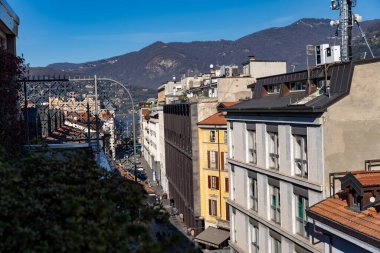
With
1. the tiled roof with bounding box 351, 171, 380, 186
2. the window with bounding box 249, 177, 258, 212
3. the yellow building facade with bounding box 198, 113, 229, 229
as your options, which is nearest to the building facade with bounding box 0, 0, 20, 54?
the tiled roof with bounding box 351, 171, 380, 186

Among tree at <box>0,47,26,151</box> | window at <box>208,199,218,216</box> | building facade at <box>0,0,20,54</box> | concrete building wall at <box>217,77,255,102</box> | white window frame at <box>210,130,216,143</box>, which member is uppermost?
building facade at <box>0,0,20,54</box>

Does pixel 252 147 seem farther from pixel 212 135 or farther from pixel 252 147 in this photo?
pixel 212 135

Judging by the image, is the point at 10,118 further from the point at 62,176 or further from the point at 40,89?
the point at 62,176

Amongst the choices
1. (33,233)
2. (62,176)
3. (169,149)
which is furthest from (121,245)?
(169,149)

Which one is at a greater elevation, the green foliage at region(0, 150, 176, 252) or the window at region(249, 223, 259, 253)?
the green foliage at region(0, 150, 176, 252)

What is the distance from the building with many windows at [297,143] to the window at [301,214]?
0.04m

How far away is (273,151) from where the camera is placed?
81.1ft

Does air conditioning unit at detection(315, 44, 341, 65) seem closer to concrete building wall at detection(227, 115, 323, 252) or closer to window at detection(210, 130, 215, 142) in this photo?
A: concrete building wall at detection(227, 115, 323, 252)

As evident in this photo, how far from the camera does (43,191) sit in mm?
6961

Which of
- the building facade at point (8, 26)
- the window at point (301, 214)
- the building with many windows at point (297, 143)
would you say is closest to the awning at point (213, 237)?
the building with many windows at point (297, 143)

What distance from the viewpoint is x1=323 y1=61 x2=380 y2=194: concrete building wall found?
19956 millimetres

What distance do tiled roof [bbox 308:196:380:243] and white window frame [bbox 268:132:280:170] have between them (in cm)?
532

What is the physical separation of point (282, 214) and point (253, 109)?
5.66m

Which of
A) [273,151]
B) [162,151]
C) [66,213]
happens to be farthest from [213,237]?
[162,151]
